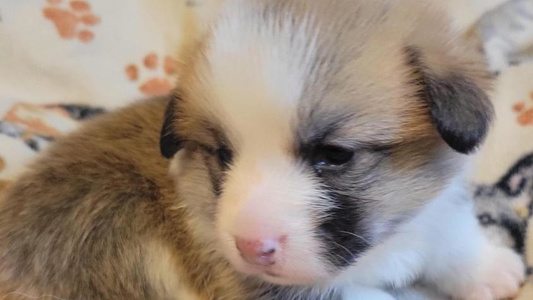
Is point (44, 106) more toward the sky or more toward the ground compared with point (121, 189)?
more toward the ground

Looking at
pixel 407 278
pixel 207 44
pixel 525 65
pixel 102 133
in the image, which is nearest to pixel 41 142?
pixel 102 133

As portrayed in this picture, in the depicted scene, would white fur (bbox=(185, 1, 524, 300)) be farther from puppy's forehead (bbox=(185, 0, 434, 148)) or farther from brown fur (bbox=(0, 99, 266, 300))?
brown fur (bbox=(0, 99, 266, 300))

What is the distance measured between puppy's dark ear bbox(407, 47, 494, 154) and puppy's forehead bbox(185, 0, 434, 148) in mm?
27

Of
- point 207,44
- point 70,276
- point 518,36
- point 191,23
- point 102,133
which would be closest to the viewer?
point 207,44

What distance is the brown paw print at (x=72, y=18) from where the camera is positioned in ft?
7.84

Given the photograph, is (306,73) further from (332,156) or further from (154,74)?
(154,74)

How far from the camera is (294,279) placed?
3.88ft

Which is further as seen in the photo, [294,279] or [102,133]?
[102,133]

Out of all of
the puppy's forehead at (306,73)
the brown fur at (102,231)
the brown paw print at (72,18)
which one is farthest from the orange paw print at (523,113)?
the brown paw print at (72,18)

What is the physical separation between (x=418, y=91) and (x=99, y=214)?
70 centimetres

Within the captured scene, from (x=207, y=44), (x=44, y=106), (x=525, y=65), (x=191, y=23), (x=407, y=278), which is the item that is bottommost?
Answer: (x=44, y=106)

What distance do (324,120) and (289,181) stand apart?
0.36 ft

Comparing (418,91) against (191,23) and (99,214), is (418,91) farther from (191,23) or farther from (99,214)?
(191,23)

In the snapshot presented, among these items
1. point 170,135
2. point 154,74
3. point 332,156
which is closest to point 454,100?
point 332,156
